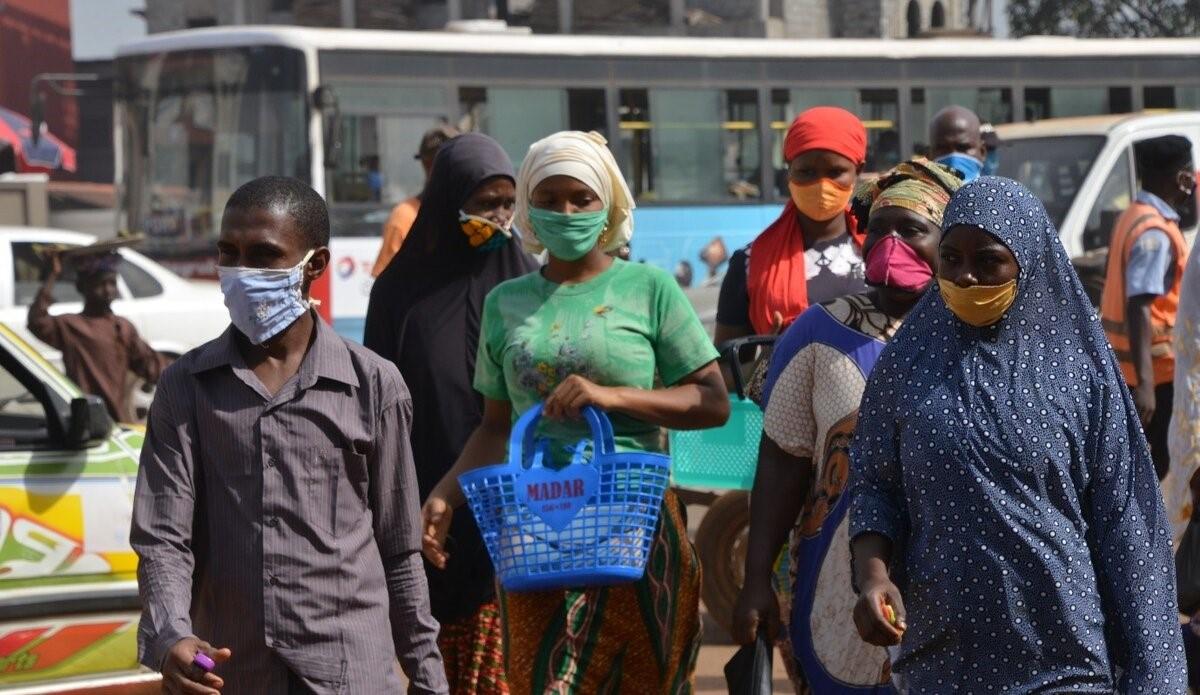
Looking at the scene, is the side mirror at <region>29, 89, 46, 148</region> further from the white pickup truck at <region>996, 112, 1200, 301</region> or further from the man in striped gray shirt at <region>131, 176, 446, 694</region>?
the man in striped gray shirt at <region>131, 176, 446, 694</region>

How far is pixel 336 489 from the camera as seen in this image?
11.4ft

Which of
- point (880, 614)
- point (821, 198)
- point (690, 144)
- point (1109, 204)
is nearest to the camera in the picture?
point (880, 614)

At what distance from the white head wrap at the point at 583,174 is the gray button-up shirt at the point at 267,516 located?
3.53 feet

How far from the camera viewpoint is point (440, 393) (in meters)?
5.00

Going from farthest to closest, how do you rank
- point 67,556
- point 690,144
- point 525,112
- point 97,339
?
point 690,144 < point 525,112 < point 97,339 < point 67,556

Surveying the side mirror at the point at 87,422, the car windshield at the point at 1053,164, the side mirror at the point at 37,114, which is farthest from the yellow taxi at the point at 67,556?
the side mirror at the point at 37,114

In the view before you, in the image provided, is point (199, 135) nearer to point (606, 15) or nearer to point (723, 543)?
point (723, 543)

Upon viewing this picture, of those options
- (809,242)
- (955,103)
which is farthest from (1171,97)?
(809,242)

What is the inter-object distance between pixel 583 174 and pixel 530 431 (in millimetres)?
591

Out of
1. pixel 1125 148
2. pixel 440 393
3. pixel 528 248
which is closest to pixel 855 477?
pixel 528 248

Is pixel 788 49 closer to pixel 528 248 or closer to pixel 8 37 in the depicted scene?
pixel 528 248

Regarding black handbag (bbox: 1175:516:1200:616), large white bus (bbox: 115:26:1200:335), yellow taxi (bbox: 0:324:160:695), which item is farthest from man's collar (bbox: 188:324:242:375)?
large white bus (bbox: 115:26:1200:335)

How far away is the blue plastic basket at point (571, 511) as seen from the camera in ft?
13.6

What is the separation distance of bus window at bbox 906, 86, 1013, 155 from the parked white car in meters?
6.73
